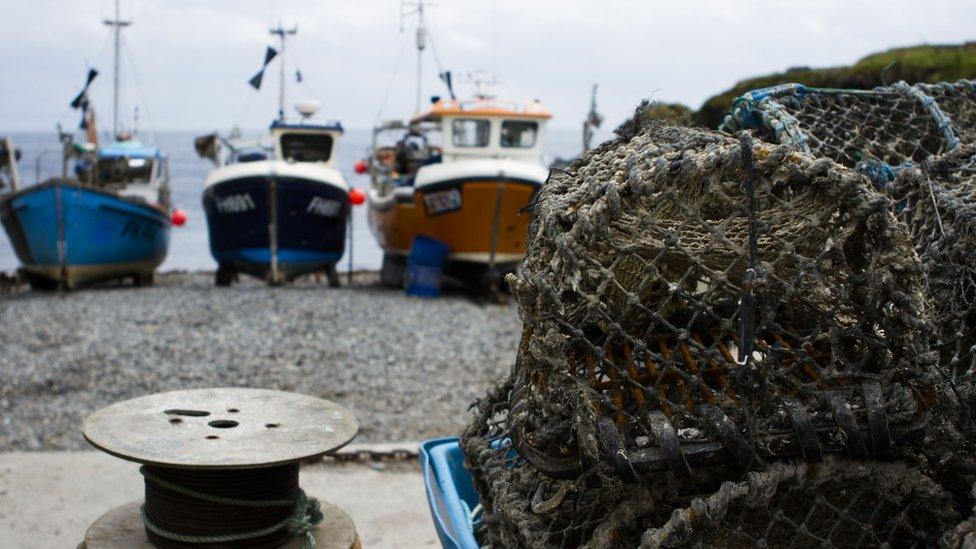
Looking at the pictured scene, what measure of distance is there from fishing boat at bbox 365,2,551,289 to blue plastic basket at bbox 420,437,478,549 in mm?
8208

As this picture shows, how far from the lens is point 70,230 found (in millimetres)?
13195

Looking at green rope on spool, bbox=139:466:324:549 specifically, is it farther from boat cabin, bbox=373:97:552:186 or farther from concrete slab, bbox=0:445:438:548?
boat cabin, bbox=373:97:552:186

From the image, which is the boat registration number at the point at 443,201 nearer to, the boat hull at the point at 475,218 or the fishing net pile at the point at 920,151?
the boat hull at the point at 475,218

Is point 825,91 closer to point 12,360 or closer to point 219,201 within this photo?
point 12,360

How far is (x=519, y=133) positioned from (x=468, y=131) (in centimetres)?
76

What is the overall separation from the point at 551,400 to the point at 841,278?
0.65m

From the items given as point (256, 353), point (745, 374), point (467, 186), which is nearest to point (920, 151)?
point (745, 374)

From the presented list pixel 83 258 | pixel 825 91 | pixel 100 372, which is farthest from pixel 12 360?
pixel 825 91

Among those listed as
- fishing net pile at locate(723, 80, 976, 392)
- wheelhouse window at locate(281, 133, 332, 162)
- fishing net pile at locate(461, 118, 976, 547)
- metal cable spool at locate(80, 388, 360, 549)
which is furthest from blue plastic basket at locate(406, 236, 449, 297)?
fishing net pile at locate(461, 118, 976, 547)

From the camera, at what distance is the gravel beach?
6625mm

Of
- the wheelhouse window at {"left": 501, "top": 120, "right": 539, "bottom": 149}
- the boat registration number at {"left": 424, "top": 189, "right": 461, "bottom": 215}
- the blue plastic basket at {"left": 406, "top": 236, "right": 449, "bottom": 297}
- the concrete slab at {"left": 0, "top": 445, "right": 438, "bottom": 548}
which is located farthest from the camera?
the wheelhouse window at {"left": 501, "top": 120, "right": 539, "bottom": 149}

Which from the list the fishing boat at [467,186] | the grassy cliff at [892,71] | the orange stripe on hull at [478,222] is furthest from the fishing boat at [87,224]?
the grassy cliff at [892,71]

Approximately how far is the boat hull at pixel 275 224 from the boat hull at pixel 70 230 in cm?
129

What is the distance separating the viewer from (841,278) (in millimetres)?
1965
